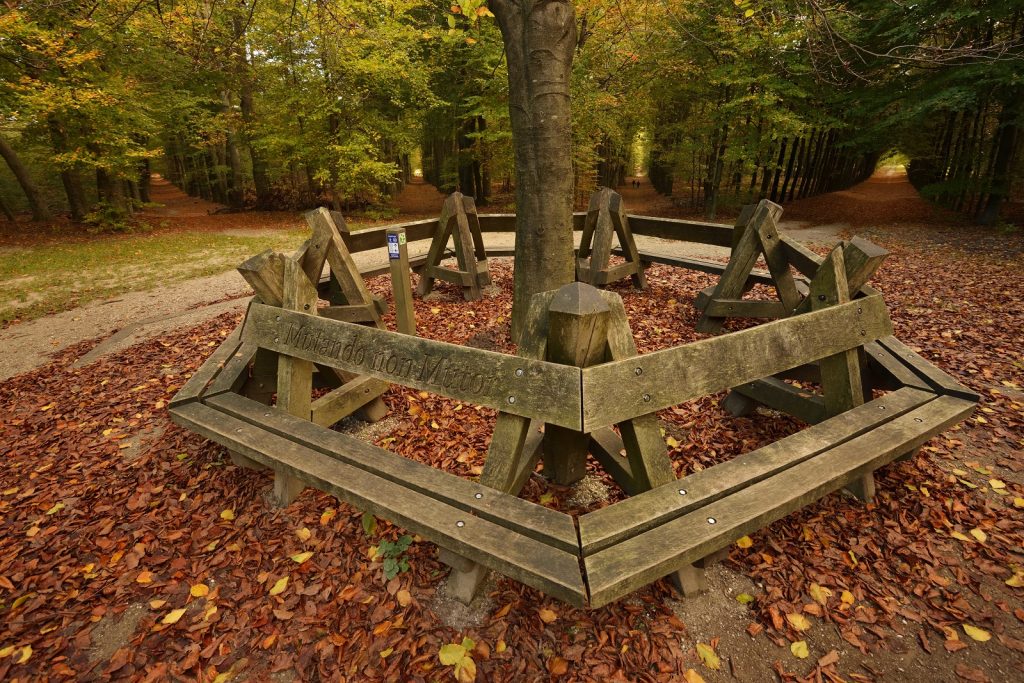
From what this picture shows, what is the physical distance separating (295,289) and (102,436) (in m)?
2.49

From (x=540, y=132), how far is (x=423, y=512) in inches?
135

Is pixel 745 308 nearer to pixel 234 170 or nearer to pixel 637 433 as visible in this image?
pixel 637 433

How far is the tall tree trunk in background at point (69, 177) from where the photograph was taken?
14359mm

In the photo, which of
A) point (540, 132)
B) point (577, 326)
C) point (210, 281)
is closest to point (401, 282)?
point (540, 132)

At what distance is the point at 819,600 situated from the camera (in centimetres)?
226

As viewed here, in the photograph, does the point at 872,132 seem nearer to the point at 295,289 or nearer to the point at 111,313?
the point at 295,289

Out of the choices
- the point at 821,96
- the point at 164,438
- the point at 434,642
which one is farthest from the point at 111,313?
the point at 821,96

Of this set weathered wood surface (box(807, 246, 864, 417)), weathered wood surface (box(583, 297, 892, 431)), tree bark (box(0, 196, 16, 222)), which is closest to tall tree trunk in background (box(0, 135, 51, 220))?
tree bark (box(0, 196, 16, 222))

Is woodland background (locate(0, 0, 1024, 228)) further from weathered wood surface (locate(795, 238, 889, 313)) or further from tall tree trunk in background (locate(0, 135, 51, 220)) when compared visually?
weathered wood surface (locate(795, 238, 889, 313))

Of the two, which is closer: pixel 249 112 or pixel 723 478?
pixel 723 478

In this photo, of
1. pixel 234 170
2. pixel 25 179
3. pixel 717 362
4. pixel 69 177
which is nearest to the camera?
pixel 717 362

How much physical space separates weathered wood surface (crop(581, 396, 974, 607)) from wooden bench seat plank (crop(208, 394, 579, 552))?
0.53 feet

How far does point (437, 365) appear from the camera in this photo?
2291 millimetres

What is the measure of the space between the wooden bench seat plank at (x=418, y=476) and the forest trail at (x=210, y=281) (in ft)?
14.8
